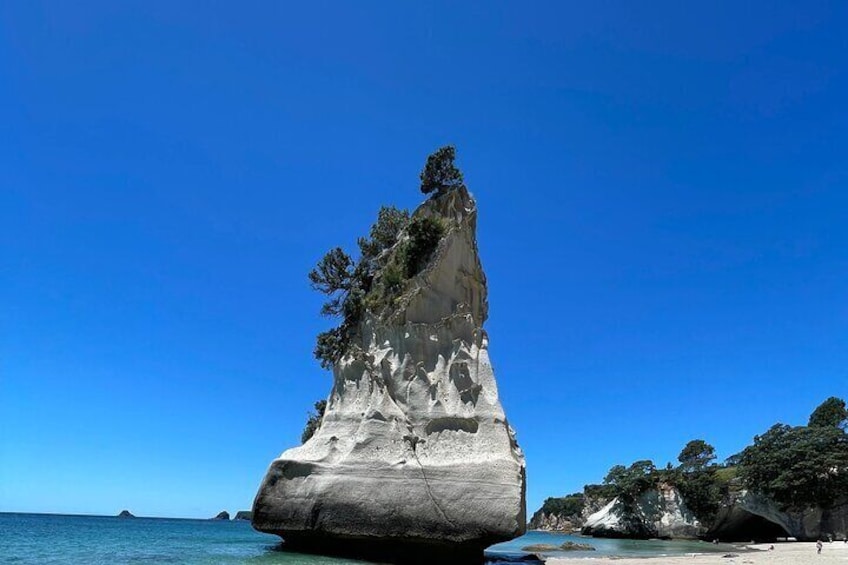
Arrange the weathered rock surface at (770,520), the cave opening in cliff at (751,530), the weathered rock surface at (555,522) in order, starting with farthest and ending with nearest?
the weathered rock surface at (555,522), the cave opening in cliff at (751,530), the weathered rock surface at (770,520)

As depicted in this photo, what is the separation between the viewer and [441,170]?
2839 cm

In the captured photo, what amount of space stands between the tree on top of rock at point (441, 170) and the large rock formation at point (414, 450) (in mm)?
3146

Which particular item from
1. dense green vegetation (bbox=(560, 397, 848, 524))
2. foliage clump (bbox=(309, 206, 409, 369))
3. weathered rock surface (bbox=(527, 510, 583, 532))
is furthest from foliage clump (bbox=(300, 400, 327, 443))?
weathered rock surface (bbox=(527, 510, 583, 532))

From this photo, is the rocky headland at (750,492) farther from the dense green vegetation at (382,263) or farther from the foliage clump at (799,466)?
the dense green vegetation at (382,263)

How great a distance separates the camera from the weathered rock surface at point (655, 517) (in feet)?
189

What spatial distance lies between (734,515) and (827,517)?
A: 1066 centimetres

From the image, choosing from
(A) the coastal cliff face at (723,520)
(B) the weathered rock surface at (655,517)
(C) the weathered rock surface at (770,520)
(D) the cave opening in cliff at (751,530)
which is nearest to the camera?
(C) the weathered rock surface at (770,520)

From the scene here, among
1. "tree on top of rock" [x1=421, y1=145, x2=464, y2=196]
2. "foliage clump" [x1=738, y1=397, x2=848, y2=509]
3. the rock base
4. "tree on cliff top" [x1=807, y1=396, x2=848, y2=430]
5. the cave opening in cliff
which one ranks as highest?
"tree on top of rock" [x1=421, y1=145, x2=464, y2=196]

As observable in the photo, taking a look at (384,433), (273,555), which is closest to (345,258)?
(384,433)

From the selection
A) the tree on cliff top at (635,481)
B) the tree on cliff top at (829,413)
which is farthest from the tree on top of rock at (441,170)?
the tree on cliff top at (829,413)

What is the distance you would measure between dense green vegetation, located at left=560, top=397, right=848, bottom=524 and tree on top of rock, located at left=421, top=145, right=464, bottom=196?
36892mm

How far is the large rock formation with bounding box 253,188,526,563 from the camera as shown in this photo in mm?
19344

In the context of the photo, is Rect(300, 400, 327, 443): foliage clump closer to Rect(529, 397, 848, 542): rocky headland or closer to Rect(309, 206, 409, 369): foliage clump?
Rect(309, 206, 409, 369): foliage clump

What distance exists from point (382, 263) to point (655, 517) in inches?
1904
